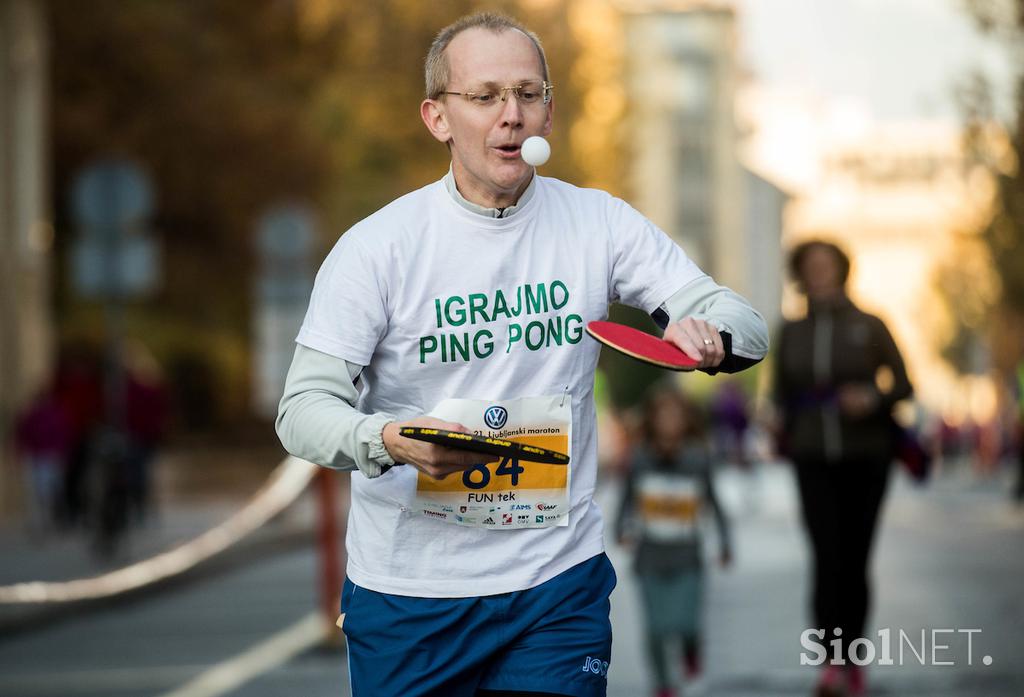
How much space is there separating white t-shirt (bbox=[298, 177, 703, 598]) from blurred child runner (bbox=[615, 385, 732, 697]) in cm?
446

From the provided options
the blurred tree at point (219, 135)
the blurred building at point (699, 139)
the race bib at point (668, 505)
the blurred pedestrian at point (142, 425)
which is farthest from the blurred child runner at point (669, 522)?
the blurred building at point (699, 139)

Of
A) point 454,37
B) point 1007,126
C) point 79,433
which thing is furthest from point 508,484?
point 1007,126

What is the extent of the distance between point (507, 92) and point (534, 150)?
0.13 meters

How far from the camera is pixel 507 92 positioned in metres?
3.85

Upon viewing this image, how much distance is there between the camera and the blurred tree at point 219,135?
33875 mm

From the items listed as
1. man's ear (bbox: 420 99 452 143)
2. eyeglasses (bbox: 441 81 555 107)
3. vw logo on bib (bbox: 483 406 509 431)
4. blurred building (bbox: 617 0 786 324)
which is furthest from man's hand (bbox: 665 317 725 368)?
blurred building (bbox: 617 0 786 324)

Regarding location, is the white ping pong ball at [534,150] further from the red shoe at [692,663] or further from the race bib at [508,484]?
the red shoe at [692,663]

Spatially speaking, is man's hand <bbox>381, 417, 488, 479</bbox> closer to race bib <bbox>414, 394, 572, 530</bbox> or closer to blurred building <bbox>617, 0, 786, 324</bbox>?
race bib <bbox>414, 394, 572, 530</bbox>

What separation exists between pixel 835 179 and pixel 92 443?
17490 centimetres

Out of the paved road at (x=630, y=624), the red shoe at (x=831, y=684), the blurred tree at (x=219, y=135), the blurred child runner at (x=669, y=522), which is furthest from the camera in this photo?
the blurred tree at (x=219, y=135)

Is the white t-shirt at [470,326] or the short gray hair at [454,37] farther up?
the short gray hair at [454,37]

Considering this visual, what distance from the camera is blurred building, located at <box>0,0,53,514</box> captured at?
23500 mm

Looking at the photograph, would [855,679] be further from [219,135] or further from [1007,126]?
[219,135]

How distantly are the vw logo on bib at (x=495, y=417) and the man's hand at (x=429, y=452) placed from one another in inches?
11.8
